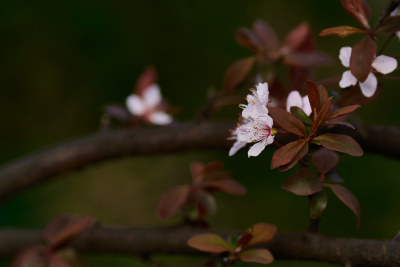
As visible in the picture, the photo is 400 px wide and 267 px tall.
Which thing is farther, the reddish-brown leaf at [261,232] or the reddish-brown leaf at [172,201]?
the reddish-brown leaf at [172,201]

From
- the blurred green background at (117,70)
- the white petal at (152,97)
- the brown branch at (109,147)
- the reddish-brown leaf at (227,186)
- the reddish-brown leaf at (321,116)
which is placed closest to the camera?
the reddish-brown leaf at (321,116)

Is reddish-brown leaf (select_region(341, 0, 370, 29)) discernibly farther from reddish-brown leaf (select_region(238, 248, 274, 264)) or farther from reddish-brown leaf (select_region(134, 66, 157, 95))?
reddish-brown leaf (select_region(134, 66, 157, 95))

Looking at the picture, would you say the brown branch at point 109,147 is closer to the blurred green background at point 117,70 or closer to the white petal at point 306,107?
the white petal at point 306,107

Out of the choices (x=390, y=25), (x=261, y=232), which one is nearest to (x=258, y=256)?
(x=261, y=232)

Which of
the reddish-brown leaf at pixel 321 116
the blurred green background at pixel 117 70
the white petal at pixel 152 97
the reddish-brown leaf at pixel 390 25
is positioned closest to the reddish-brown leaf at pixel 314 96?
the reddish-brown leaf at pixel 321 116

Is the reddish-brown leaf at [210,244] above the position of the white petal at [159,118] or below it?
below

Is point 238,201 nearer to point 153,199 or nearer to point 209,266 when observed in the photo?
point 153,199

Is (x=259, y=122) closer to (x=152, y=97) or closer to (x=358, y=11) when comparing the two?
(x=358, y=11)
